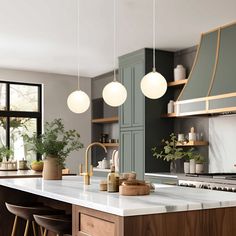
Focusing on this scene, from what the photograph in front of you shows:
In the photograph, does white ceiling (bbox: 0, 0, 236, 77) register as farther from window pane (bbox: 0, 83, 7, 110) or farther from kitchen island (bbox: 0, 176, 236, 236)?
kitchen island (bbox: 0, 176, 236, 236)

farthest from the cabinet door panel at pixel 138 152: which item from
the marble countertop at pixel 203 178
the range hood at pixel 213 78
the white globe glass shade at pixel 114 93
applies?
the white globe glass shade at pixel 114 93

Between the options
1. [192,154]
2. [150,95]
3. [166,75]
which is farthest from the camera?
[166,75]

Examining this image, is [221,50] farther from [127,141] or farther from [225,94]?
[127,141]

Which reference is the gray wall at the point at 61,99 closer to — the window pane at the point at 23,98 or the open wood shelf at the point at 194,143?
the window pane at the point at 23,98

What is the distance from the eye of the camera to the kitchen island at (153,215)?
214 cm

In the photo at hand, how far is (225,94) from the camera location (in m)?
4.68

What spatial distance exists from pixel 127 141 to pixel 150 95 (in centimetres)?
313

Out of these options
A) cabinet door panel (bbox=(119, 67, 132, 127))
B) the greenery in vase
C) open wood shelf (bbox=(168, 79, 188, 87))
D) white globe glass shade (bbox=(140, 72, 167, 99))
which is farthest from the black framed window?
white globe glass shade (bbox=(140, 72, 167, 99))

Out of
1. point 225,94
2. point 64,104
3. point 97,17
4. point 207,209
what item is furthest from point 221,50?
point 64,104

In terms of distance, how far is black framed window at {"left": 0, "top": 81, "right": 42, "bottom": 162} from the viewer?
8.11 meters

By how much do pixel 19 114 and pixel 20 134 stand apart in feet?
1.25

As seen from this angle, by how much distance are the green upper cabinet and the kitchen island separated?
3735 mm

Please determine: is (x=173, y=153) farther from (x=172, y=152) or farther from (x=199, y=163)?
(x=199, y=163)

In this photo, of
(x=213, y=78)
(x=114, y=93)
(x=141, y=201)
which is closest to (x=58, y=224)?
(x=141, y=201)
